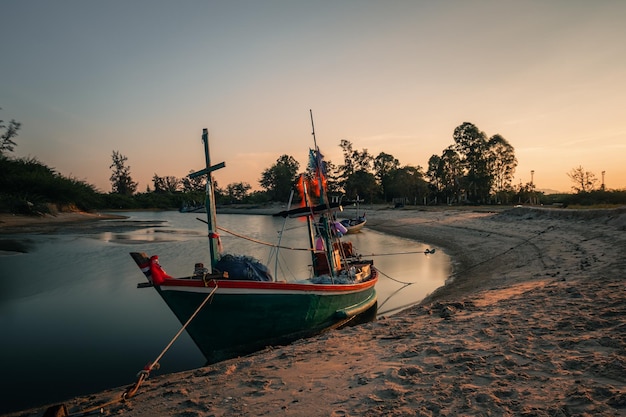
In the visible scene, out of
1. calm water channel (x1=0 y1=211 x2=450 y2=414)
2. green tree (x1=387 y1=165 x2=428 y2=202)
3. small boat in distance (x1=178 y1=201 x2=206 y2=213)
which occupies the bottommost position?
calm water channel (x1=0 y1=211 x2=450 y2=414)

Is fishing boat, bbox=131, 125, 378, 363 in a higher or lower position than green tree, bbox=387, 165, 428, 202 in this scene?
lower

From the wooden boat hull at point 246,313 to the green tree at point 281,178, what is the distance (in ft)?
309

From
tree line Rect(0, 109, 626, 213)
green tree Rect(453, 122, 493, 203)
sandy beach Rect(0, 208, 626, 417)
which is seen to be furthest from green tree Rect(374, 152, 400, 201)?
sandy beach Rect(0, 208, 626, 417)

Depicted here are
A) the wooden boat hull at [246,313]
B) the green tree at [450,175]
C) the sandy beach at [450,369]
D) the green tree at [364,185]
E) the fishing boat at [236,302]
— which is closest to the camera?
the sandy beach at [450,369]

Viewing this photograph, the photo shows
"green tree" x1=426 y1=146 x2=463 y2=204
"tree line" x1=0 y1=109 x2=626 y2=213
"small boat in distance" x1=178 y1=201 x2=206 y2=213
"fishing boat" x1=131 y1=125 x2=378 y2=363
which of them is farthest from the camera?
"small boat in distance" x1=178 y1=201 x2=206 y2=213

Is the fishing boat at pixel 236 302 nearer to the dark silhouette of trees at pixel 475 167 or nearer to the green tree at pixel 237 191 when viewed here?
the dark silhouette of trees at pixel 475 167

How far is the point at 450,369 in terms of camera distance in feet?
17.5

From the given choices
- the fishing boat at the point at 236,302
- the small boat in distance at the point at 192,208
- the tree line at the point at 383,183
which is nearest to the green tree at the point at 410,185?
the tree line at the point at 383,183

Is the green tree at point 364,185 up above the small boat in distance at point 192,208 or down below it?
above

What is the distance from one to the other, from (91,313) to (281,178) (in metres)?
97.1

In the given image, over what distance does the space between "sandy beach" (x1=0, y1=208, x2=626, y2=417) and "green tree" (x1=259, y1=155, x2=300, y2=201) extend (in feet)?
315

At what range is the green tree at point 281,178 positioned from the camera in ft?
359

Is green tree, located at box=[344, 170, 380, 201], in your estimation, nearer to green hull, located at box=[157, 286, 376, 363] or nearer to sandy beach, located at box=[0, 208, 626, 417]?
sandy beach, located at box=[0, 208, 626, 417]

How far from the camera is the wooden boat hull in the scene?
27.0ft
